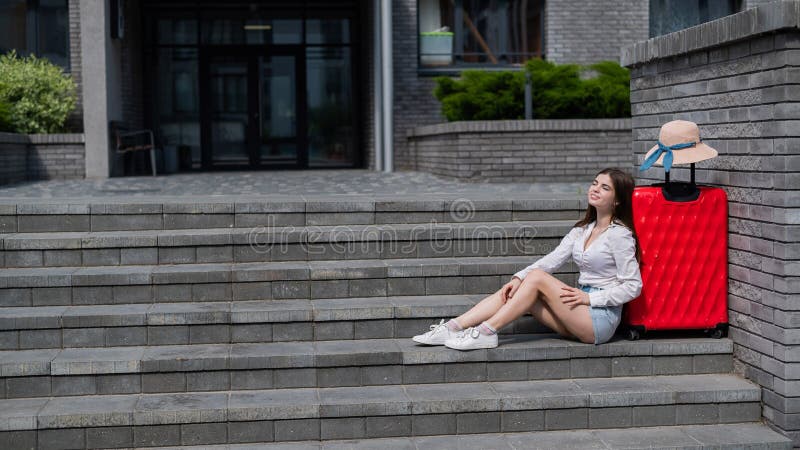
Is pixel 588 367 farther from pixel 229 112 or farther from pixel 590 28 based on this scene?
pixel 229 112

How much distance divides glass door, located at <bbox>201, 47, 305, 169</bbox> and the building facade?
23mm

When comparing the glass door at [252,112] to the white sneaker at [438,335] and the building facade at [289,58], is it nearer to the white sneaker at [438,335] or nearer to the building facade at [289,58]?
the building facade at [289,58]

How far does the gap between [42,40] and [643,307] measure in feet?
44.9

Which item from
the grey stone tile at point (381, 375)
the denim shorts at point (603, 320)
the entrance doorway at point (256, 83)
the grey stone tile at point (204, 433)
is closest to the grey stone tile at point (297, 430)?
the grey stone tile at point (204, 433)

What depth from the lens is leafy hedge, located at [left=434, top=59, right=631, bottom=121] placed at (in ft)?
46.7

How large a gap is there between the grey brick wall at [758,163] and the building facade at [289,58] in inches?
410

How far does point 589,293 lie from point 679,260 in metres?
0.68

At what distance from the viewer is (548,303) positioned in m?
6.42

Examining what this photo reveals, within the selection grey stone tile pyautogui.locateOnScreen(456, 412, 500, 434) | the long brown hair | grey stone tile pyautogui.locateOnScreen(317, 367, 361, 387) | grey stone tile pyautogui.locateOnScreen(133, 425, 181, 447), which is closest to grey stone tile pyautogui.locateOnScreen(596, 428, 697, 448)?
grey stone tile pyautogui.locateOnScreen(456, 412, 500, 434)

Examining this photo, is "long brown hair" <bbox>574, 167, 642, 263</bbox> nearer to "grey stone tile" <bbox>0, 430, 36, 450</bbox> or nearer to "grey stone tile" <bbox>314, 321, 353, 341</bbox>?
"grey stone tile" <bbox>314, 321, 353, 341</bbox>

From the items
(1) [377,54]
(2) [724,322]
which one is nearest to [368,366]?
(2) [724,322]

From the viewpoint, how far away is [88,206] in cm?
784

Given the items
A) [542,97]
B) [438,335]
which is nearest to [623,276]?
[438,335]

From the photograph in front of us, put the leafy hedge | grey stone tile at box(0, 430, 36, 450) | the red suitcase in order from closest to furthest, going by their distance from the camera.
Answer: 1. grey stone tile at box(0, 430, 36, 450)
2. the red suitcase
3. the leafy hedge
